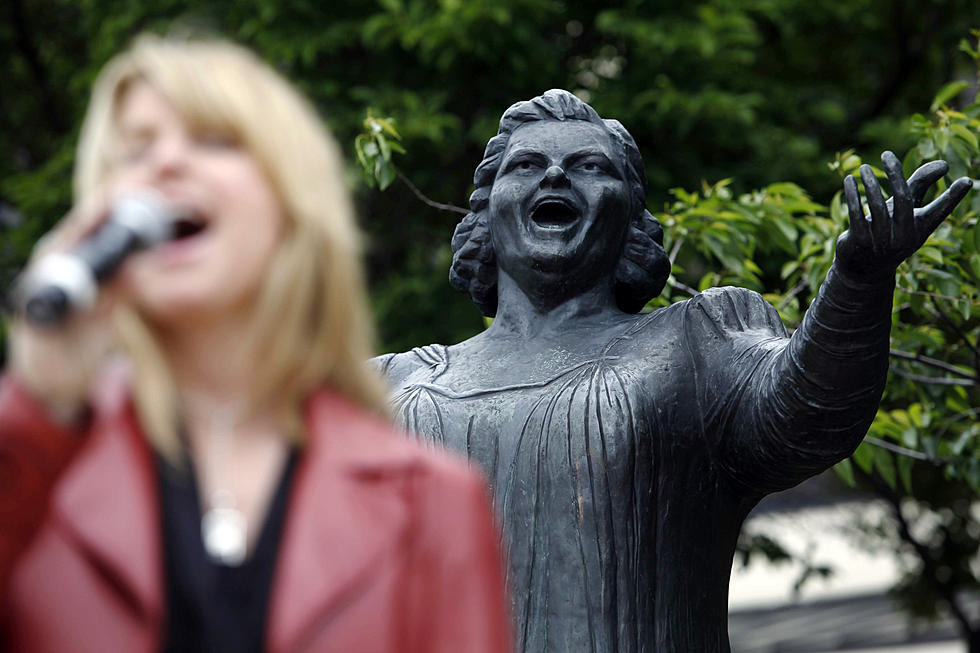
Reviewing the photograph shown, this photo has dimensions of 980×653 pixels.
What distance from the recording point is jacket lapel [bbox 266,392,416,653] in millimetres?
2266

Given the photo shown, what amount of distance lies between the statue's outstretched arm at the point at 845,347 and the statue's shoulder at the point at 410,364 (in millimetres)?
991

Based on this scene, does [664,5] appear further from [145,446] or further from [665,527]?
[145,446]

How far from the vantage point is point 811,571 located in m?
10.3

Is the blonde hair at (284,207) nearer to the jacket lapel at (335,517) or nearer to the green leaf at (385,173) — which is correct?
the jacket lapel at (335,517)

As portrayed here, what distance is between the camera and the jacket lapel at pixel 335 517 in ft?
7.43

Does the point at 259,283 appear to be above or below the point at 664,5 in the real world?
above

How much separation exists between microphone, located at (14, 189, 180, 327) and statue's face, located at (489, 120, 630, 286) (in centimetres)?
254

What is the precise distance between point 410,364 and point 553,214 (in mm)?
638

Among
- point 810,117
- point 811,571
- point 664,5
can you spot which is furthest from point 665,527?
point 810,117

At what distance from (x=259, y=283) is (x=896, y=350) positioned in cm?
543

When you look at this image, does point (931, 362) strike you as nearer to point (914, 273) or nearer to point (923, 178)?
point (914, 273)

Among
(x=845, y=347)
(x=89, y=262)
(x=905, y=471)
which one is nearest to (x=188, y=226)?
(x=89, y=262)

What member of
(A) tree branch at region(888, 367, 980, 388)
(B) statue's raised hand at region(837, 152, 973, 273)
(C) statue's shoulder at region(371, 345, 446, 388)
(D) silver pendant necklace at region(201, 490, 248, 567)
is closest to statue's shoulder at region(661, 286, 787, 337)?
(B) statue's raised hand at region(837, 152, 973, 273)

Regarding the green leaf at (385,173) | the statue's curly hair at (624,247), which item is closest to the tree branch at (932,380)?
the green leaf at (385,173)
